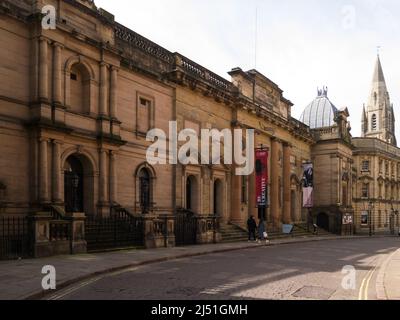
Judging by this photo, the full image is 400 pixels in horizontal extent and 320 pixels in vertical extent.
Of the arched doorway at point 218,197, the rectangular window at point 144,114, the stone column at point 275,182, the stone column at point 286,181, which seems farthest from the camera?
the stone column at point 286,181

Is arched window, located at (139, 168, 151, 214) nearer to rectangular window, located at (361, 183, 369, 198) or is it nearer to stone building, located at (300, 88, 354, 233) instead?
stone building, located at (300, 88, 354, 233)

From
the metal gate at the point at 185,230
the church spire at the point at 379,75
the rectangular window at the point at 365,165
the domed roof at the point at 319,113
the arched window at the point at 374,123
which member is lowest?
the metal gate at the point at 185,230

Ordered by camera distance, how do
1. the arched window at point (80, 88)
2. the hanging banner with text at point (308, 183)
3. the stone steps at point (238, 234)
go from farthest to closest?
the hanging banner with text at point (308, 183) < the stone steps at point (238, 234) < the arched window at point (80, 88)

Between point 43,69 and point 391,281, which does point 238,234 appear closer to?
point 43,69

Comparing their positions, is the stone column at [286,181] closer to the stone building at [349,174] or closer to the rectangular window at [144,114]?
the stone building at [349,174]

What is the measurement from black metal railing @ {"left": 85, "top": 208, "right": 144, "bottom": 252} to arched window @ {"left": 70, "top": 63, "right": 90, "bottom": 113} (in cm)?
501

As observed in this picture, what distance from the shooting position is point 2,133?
16469 mm

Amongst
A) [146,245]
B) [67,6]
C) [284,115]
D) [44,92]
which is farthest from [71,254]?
[284,115]

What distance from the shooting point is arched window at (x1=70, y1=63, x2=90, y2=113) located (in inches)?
784

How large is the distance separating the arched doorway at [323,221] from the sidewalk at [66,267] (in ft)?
106

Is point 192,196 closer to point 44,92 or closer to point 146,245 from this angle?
point 146,245

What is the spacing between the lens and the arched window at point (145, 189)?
23.1 meters

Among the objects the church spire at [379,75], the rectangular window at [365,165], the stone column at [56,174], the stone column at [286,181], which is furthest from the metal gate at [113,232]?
the church spire at [379,75]

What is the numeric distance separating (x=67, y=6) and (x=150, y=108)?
22.7ft
